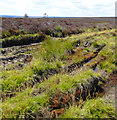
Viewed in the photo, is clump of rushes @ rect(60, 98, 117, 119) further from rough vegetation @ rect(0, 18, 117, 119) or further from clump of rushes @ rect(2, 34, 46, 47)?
clump of rushes @ rect(2, 34, 46, 47)

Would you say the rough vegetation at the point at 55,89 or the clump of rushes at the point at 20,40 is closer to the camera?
the rough vegetation at the point at 55,89

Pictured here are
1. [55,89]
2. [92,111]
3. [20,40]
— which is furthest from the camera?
[20,40]

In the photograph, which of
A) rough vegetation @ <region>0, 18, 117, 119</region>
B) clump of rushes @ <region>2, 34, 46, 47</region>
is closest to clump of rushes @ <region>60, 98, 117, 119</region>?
rough vegetation @ <region>0, 18, 117, 119</region>

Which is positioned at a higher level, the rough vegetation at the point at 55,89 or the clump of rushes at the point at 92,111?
the rough vegetation at the point at 55,89

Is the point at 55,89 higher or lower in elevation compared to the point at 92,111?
higher

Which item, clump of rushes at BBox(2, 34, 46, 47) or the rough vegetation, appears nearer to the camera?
the rough vegetation

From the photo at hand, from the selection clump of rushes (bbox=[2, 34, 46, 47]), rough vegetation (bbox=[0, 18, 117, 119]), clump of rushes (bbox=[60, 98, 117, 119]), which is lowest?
clump of rushes (bbox=[60, 98, 117, 119])

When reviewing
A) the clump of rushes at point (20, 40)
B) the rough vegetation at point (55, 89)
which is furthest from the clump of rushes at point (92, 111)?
the clump of rushes at point (20, 40)

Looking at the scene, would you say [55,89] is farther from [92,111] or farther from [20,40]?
[20,40]

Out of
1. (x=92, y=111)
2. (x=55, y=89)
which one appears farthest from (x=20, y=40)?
(x=92, y=111)

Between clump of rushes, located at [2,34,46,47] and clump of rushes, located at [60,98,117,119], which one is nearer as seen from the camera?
clump of rushes, located at [60,98,117,119]

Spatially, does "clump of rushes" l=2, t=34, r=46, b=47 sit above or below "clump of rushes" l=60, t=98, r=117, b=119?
above

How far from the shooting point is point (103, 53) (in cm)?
898

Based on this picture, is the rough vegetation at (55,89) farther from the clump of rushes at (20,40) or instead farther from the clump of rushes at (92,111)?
the clump of rushes at (20,40)
